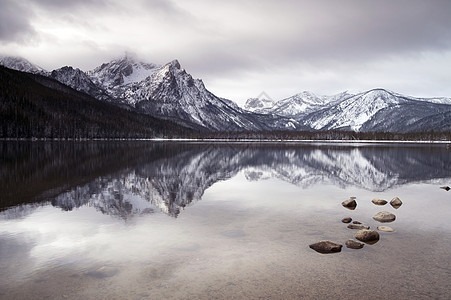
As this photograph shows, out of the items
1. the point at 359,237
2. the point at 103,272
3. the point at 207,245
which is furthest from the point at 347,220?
the point at 103,272

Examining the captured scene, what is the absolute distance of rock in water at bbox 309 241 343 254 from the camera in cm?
1805

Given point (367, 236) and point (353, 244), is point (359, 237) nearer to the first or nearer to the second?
point (367, 236)

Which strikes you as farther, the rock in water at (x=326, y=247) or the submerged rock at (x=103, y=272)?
the rock in water at (x=326, y=247)

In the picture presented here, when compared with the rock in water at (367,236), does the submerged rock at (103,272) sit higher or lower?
lower

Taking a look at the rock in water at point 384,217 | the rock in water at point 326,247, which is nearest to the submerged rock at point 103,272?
the rock in water at point 326,247

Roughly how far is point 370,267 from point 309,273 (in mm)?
3244

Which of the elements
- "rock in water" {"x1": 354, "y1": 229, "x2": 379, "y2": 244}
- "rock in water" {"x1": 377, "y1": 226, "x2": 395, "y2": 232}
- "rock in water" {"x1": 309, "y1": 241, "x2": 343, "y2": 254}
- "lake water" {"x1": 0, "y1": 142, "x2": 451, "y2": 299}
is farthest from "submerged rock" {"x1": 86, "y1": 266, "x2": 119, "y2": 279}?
"rock in water" {"x1": 377, "y1": 226, "x2": 395, "y2": 232}

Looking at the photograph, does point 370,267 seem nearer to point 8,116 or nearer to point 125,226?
point 125,226

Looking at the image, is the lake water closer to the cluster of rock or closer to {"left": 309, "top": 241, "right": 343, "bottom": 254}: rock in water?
{"left": 309, "top": 241, "right": 343, "bottom": 254}: rock in water

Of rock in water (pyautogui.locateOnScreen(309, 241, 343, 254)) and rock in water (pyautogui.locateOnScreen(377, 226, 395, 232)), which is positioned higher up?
rock in water (pyautogui.locateOnScreen(309, 241, 343, 254))

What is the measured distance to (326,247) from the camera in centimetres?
1816

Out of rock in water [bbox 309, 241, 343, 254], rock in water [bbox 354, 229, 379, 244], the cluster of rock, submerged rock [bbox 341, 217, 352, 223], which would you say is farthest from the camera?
submerged rock [bbox 341, 217, 352, 223]

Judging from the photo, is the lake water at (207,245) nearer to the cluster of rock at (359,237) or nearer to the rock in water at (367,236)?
the cluster of rock at (359,237)

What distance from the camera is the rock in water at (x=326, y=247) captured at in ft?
59.2
